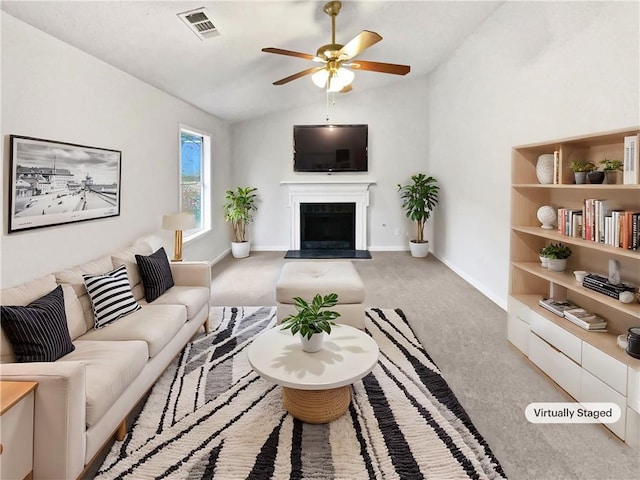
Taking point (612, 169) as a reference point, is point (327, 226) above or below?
below

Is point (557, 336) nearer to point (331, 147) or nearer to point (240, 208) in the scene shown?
point (240, 208)

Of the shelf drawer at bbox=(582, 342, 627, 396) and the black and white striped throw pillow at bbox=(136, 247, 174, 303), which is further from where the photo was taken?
the black and white striped throw pillow at bbox=(136, 247, 174, 303)

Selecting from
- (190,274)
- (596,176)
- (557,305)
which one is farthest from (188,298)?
(596,176)

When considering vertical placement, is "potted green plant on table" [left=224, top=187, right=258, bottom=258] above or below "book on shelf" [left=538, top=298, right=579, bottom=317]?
above

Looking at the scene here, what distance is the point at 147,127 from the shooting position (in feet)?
13.4

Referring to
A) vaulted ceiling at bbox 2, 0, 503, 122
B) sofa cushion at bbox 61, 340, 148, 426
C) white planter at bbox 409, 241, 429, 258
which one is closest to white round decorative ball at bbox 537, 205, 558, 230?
vaulted ceiling at bbox 2, 0, 503, 122

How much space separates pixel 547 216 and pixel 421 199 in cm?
388

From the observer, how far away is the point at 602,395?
215 centimetres

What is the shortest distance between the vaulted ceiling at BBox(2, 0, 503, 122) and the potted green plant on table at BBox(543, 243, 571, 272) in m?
2.68

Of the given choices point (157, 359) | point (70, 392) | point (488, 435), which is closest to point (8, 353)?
point (70, 392)

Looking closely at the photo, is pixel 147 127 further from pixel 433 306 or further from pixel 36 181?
pixel 433 306

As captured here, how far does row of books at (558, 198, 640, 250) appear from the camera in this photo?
2180 mm

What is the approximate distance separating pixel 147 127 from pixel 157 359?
264cm

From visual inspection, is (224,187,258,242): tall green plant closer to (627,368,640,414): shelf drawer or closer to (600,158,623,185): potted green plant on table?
(600,158,623,185): potted green plant on table
